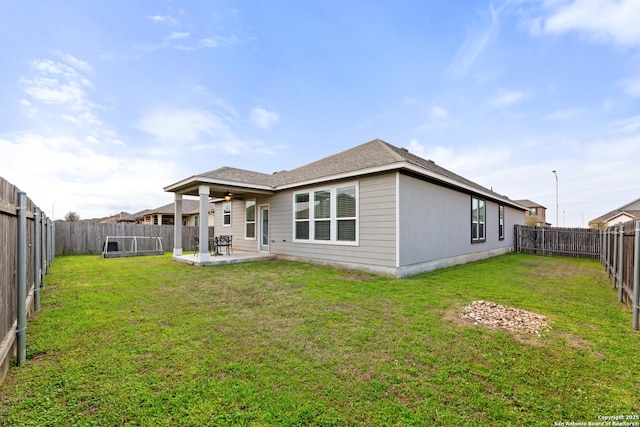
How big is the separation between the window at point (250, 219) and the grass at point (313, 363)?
719 cm

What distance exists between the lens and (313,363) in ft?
8.70

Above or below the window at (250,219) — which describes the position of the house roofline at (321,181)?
above

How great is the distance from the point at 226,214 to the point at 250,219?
2.49 m

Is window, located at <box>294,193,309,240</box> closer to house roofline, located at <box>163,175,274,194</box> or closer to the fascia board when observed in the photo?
the fascia board

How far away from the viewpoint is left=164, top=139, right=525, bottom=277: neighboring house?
7266mm

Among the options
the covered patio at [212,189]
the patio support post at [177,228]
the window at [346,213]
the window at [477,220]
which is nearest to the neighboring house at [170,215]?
the patio support post at [177,228]

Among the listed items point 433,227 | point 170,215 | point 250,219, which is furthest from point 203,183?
point 170,215

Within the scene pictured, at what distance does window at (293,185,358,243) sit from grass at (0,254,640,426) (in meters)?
3.17

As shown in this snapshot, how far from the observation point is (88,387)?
87.6 inches

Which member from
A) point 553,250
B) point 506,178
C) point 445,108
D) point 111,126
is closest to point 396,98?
point 445,108

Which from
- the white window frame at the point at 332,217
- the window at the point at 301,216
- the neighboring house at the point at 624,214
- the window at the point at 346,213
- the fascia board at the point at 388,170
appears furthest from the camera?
the neighboring house at the point at 624,214

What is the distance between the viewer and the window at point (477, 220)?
35.9ft

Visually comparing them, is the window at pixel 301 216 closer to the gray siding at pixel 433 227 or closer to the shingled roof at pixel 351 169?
the shingled roof at pixel 351 169

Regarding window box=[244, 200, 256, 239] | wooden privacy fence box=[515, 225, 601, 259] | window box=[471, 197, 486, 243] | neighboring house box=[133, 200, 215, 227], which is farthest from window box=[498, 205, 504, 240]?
neighboring house box=[133, 200, 215, 227]
